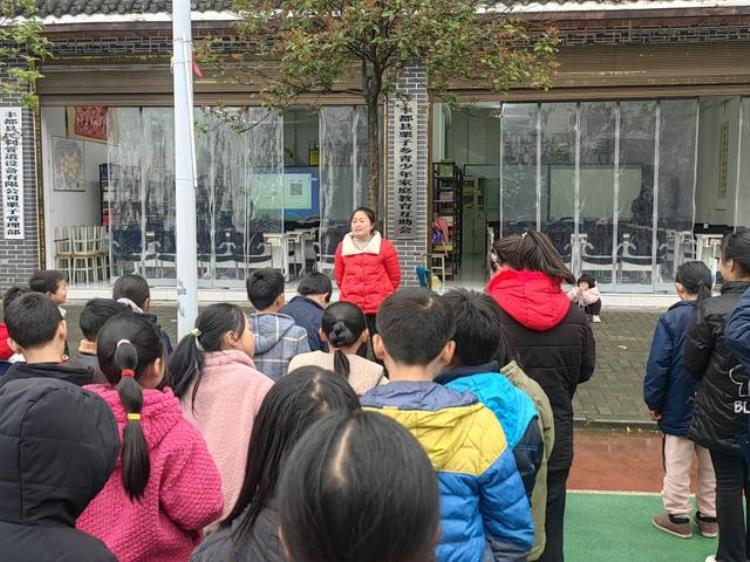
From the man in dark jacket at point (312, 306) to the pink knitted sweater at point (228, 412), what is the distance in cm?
169

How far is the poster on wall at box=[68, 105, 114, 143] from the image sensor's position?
45.3 ft

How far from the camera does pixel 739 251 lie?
3781 mm

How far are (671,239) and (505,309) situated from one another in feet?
33.5

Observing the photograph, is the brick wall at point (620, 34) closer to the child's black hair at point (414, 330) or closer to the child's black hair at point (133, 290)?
the child's black hair at point (133, 290)

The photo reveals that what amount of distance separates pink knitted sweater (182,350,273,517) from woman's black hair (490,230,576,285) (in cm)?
136

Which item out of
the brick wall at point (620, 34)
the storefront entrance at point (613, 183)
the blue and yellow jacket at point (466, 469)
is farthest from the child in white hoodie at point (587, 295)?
the blue and yellow jacket at point (466, 469)

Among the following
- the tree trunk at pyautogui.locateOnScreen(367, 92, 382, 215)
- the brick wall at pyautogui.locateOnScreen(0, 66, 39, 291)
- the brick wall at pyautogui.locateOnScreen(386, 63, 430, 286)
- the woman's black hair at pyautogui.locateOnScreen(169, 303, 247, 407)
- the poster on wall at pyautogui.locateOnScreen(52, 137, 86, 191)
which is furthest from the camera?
the poster on wall at pyautogui.locateOnScreen(52, 137, 86, 191)

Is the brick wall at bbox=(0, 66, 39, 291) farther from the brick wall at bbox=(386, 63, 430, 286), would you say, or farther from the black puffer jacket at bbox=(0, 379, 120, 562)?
the black puffer jacket at bbox=(0, 379, 120, 562)

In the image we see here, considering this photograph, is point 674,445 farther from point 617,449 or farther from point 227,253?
point 227,253

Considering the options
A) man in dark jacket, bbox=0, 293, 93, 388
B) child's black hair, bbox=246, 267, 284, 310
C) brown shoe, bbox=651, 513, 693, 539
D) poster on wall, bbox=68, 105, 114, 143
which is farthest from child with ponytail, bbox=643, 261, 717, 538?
poster on wall, bbox=68, 105, 114, 143

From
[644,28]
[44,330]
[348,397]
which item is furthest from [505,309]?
[644,28]

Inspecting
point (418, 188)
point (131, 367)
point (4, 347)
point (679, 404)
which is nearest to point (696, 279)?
point (679, 404)

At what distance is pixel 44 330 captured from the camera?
3074 mm

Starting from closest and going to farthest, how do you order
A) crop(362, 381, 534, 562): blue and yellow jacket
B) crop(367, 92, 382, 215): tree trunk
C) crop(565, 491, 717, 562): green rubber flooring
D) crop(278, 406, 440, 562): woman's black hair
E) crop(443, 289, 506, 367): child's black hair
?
crop(278, 406, 440, 562): woman's black hair < crop(362, 381, 534, 562): blue and yellow jacket < crop(443, 289, 506, 367): child's black hair < crop(565, 491, 717, 562): green rubber flooring < crop(367, 92, 382, 215): tree trunk
